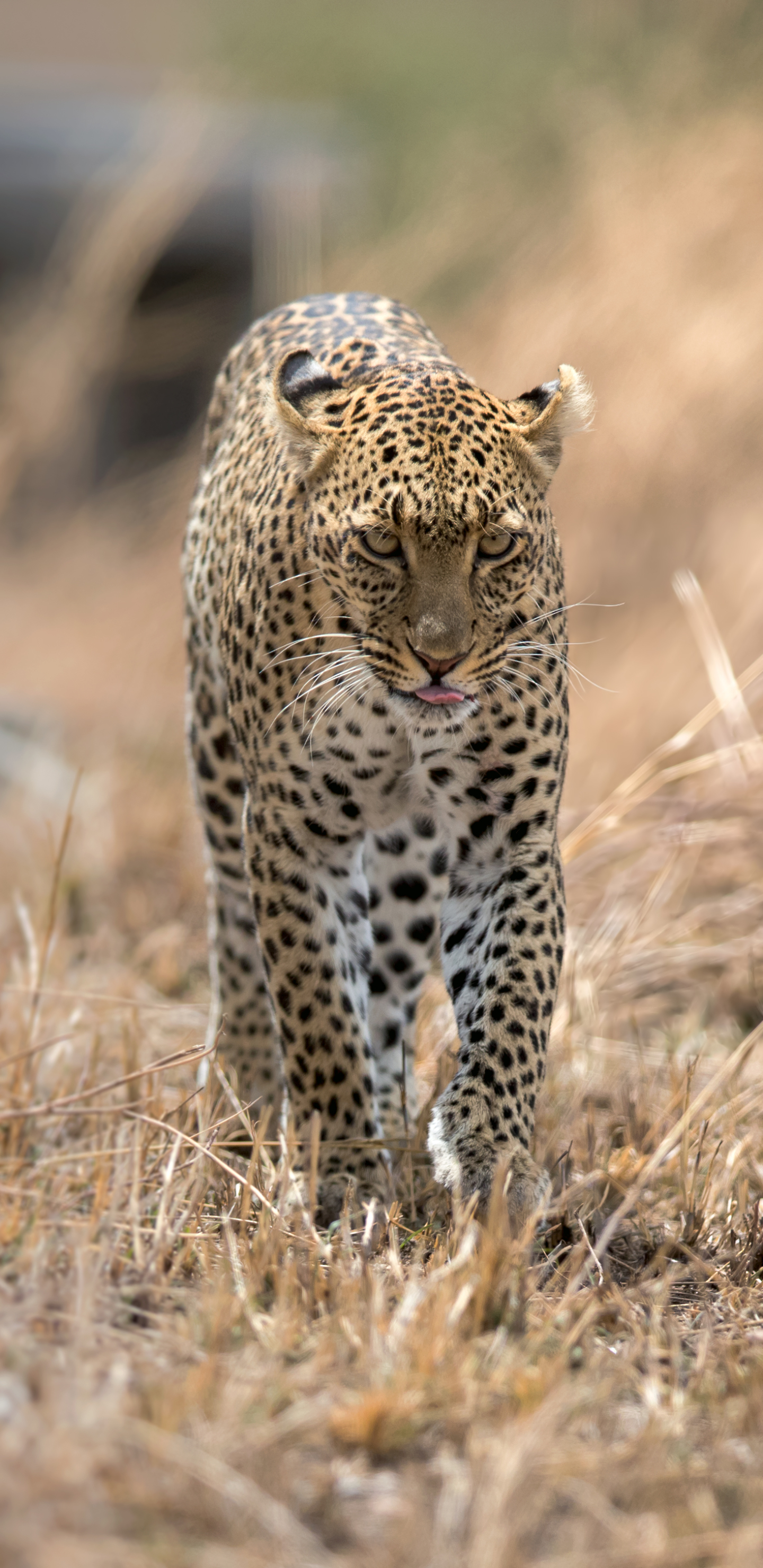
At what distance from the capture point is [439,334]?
1036cm

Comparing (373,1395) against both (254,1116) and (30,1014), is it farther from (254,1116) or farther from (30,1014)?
(254,1116)

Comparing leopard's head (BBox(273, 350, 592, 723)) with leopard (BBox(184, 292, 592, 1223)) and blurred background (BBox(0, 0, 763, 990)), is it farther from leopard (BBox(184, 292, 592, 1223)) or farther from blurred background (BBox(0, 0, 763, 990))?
blurred background (BBox(0, 0, 763, 990))

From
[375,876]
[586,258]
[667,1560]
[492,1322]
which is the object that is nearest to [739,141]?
[586,258]

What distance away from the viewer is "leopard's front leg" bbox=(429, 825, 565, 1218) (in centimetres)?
377

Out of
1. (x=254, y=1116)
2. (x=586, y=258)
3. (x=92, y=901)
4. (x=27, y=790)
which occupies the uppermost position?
(x=586, y=258)

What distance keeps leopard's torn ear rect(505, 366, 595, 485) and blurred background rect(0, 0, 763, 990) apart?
157 cm

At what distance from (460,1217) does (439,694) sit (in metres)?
1.12

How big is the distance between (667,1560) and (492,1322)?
0.78 metres

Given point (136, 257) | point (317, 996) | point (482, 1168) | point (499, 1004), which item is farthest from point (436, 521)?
point (136, 257)

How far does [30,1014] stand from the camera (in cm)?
459

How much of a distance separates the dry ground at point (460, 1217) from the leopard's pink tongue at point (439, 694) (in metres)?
0.92

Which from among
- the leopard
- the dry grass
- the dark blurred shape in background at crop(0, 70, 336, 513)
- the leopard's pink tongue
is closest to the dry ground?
the dry grass

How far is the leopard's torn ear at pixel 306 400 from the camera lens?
4234 mm

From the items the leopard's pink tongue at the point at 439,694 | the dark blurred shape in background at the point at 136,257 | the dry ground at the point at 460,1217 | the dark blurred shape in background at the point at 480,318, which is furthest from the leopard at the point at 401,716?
the dark blurred shape in background at the point at 136,257
